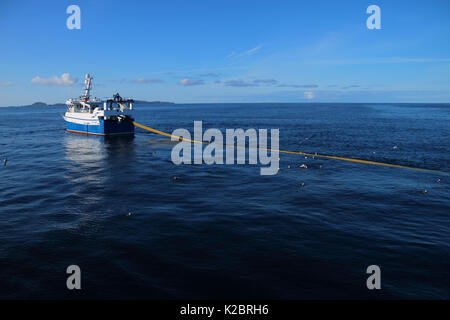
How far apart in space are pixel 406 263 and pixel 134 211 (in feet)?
73.2

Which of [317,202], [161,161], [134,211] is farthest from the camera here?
[161,161]

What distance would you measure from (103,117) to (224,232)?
72342mm

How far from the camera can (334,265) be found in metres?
17.5

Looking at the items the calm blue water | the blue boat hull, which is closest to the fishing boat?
the blue boat hull

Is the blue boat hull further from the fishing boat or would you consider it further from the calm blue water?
the calm blue water

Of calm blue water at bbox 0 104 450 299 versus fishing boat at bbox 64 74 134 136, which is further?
fishing boat at bbox 64 74 134 136

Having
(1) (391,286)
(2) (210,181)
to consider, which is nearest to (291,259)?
(1) (391,286)

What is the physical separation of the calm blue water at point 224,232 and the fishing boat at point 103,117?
1591 inches

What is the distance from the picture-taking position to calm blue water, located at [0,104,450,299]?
15656 millimetres

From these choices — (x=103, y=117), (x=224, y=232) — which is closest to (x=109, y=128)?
(x=103, y=117)

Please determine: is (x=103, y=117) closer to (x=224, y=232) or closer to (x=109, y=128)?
(x=109, y=128)

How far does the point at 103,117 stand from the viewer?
270 feet

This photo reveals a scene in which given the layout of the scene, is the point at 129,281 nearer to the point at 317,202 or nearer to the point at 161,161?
the point at 317,202

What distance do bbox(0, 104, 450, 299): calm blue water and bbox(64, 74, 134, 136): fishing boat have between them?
40412 millimetres
